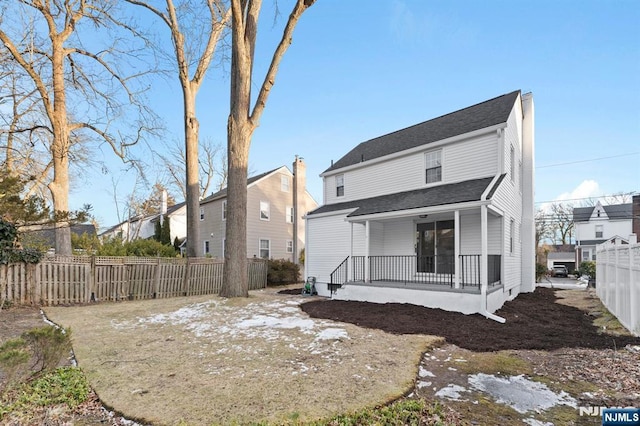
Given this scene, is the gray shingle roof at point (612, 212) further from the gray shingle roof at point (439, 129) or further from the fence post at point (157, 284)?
the fence post at point (157, 284)

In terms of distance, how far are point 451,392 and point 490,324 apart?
423 cm

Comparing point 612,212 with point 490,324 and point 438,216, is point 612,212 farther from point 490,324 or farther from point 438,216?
point 490,324

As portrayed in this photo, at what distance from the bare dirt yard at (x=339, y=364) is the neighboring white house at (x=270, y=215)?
1478 centimetres

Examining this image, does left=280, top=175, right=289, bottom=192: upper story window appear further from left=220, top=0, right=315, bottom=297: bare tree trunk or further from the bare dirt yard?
the bare dirt yard

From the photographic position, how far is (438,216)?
10.9 m

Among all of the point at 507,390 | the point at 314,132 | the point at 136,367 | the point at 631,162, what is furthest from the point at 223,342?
the point at 631,162

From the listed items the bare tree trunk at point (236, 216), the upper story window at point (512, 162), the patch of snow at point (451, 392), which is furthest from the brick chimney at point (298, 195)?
the patch of snow at point (451, 392)

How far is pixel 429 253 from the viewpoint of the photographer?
11.3 meters

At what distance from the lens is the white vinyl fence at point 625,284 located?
6.21m

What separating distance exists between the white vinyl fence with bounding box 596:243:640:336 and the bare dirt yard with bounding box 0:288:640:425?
15.2 inches

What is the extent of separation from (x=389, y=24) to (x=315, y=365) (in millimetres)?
11901

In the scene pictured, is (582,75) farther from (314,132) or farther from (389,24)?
(314,132)

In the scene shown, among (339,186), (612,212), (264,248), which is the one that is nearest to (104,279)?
(339,186)

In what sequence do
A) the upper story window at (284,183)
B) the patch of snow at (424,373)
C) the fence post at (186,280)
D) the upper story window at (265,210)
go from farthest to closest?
the upper story window at (284,183)
the upper story window at (265,210)
the fence post at (186,280)
the patch of snow at (424,373)
